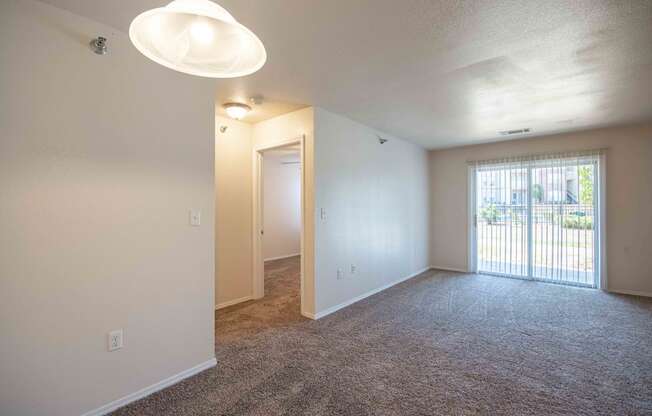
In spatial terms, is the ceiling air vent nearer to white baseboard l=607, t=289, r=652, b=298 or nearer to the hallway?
white baseboard l=607, t=289, r=652, b=298

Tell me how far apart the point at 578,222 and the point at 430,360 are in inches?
158

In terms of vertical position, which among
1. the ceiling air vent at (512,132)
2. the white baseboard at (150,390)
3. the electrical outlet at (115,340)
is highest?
the ceiling air vent at (512,132)

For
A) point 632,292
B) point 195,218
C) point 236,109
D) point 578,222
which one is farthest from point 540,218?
point 195,218

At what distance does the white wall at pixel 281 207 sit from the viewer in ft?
24.7

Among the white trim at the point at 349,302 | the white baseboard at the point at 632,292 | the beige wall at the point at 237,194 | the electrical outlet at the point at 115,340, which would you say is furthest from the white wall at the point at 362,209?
the white baseboard at the point at 632,292

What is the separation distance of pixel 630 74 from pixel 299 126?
3.18 meters

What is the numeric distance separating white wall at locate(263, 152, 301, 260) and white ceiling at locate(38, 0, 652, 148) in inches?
167

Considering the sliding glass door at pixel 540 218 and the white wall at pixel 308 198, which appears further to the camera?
the sliding glass door at pixel 540 218

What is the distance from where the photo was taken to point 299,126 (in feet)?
11.8

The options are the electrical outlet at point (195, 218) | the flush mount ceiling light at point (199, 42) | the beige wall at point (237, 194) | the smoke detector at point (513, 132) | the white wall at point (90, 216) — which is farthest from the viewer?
the smoke detector at point (513, 132)

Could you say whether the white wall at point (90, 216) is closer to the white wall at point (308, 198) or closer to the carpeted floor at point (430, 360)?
the carpeted floor at point (430, 360)

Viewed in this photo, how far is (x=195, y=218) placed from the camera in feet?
7.82

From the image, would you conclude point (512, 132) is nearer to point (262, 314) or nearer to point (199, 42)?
point (262, 314)

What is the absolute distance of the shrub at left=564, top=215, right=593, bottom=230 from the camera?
470cm
